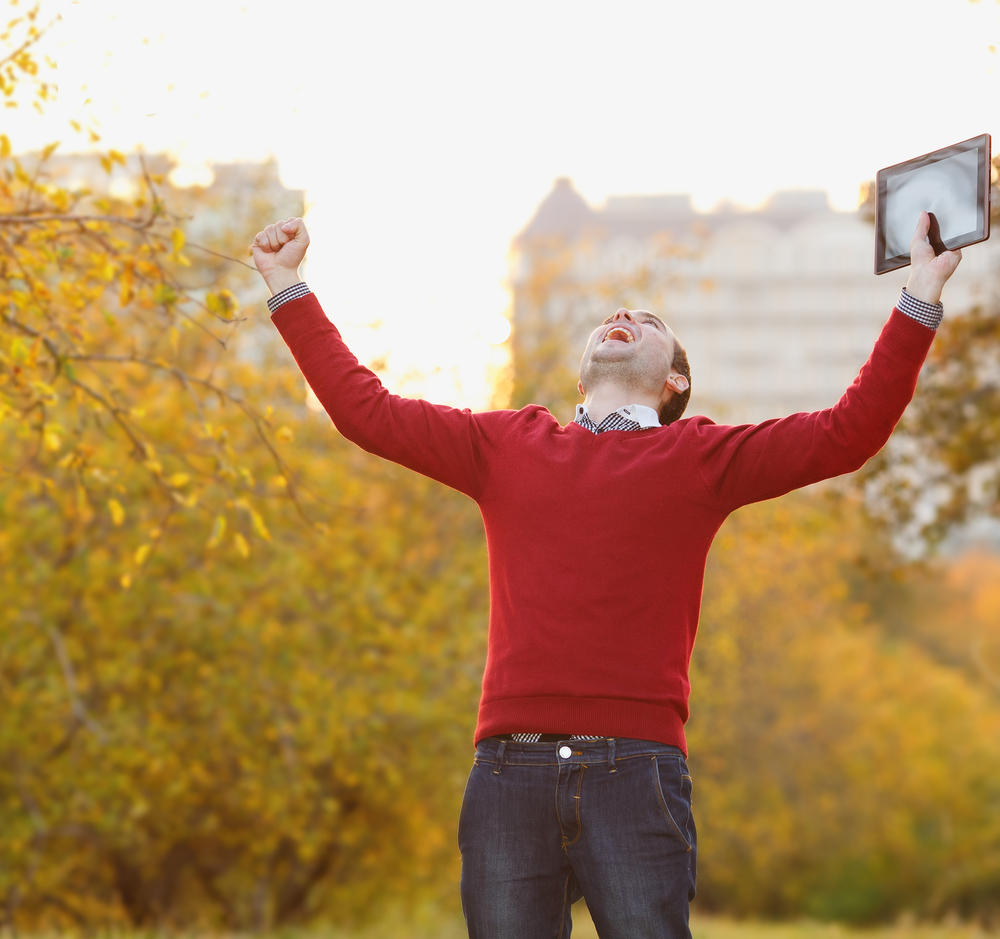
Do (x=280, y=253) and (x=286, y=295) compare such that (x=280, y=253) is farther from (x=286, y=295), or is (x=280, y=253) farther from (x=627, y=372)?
(x=627, y=372)

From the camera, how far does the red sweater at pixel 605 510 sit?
227 centimetres

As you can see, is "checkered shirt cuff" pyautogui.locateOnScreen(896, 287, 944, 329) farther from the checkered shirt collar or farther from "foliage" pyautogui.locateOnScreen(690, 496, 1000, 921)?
"foliage" pyautogui.locateOnScreen(690, 496, 1000, 921)

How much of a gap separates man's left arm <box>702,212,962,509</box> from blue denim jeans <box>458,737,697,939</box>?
0.57 meters

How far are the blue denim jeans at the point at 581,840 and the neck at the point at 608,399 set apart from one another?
67 centimetres

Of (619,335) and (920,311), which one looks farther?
(619,335)

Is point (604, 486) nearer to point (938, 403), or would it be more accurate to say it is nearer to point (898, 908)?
point (938, 403)

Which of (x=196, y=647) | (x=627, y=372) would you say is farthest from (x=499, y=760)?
(x=196, y=647)

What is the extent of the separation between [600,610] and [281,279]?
96cm

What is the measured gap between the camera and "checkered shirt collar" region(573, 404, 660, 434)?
2.51 metres

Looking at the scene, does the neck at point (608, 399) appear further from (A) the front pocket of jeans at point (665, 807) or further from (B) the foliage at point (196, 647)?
(B) the foliage at point (196, 647)

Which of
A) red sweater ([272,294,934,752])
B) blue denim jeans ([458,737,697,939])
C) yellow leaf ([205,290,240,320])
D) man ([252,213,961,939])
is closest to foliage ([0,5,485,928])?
yellow leaf ([205,290,240,320])

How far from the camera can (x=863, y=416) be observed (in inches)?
87.8

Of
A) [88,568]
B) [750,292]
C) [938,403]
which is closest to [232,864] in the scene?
[88,568]

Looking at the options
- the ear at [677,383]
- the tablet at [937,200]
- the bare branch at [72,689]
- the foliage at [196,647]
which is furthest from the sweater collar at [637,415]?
the bare branch at [72,689]
